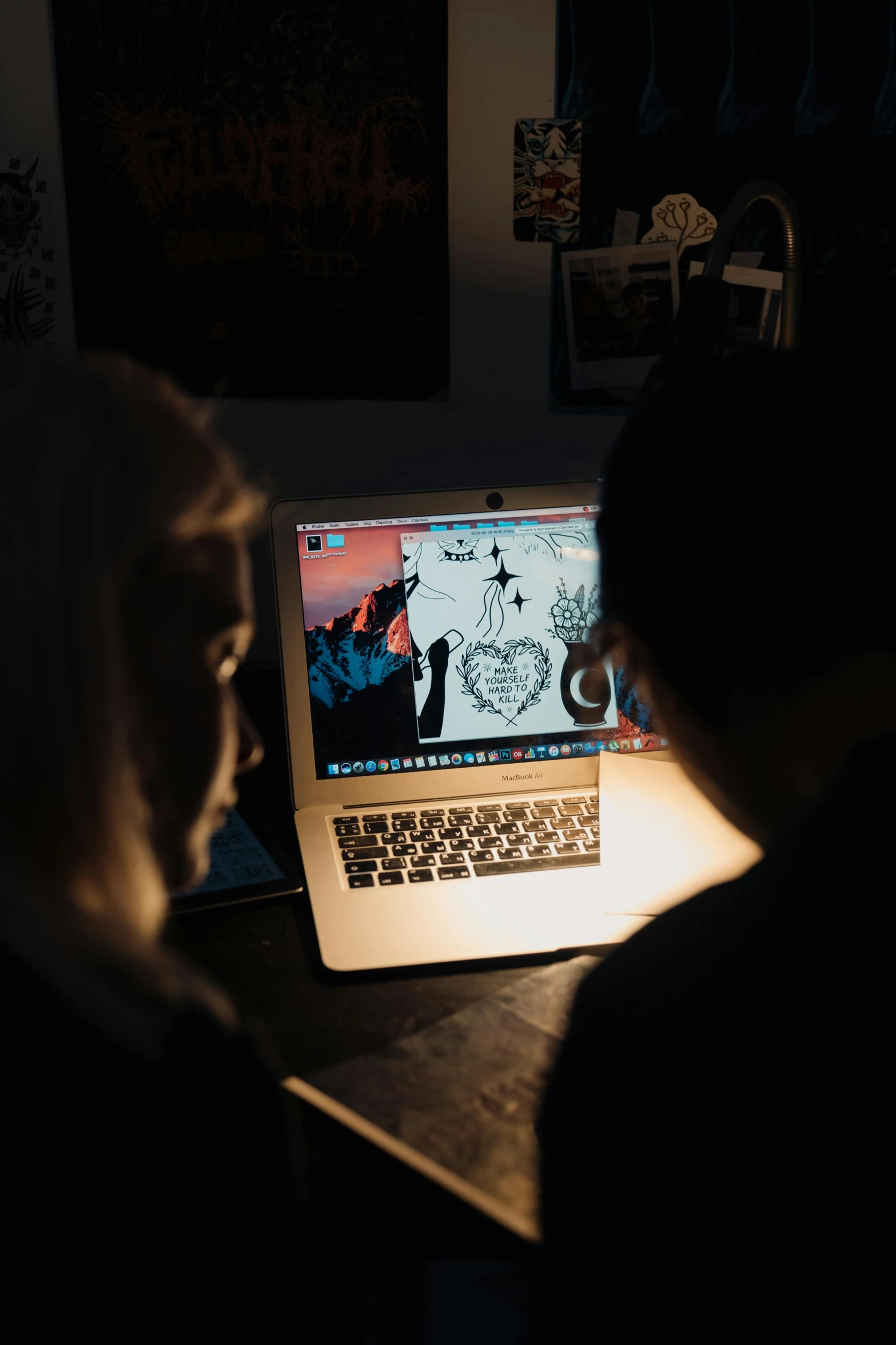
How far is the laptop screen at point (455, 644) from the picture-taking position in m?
1.05

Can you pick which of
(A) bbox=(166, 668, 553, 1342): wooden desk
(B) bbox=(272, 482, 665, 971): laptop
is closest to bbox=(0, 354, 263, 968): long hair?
(A) bbox=(166, 668, 553, 1342): wooden desk

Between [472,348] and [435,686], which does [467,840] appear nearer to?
[435,686]

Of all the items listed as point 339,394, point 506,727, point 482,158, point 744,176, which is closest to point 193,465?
point 506,727

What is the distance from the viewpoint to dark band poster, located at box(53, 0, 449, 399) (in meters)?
1.12

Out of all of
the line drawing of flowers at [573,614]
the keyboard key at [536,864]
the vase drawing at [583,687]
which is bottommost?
the keyboard key at [536,864]

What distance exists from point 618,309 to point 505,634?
49 centimetres

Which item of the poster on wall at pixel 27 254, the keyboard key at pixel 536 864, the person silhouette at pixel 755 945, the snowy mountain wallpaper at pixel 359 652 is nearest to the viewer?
the person silhouette at pixel 755 945

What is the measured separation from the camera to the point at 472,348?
1275 mm

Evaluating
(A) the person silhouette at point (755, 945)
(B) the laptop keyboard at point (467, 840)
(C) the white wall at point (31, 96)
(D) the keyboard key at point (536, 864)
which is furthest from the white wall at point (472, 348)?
(A) the person silhouette at point (755, 945)

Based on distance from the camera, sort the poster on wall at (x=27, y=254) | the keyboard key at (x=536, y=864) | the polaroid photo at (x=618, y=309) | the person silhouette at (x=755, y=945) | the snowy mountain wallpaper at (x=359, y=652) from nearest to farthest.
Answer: the person silhouette at (x=755, y=945), the keyboard key at (x=536, y=864), the snowy mountain wallpaper at (x=359, y=652), the poster on wall at (x=27, y=254), the polaroid photo at (x=618, y=309)

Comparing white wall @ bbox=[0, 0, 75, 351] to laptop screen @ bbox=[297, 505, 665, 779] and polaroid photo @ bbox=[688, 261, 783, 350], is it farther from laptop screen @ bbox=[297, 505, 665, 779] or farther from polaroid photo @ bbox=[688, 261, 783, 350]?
polaroid photo @ bbox=[688, 261, 783, 350]

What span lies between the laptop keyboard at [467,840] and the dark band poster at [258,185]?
0.57m

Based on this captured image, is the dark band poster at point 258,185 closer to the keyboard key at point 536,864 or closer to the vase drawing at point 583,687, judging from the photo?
the vase drawing at point 583,687

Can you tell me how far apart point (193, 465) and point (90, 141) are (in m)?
0.74
